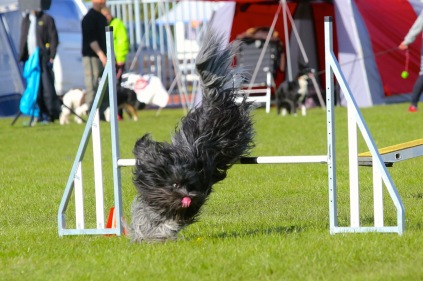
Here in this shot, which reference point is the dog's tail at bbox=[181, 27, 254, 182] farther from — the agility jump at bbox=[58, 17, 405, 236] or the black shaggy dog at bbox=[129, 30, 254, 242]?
the agility jump at bbox=[58, 17, 405, 236]

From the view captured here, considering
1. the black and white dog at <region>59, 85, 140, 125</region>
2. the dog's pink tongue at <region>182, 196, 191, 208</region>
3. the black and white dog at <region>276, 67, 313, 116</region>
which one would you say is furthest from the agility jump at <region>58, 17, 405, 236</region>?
the black and white dog at <region>276, 67, 313, 116</region>

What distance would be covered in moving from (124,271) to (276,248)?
0.85 m

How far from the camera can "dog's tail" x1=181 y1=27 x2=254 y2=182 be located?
17.3 ft

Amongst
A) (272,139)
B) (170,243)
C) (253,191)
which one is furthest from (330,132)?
(272,139)

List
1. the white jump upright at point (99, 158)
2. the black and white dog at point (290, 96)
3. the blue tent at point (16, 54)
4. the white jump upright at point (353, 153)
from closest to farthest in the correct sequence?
the white jump upright at point (353, 153), the white jump upright at point (99, 158), the black and white dog at point (290, 96), the blue tent at point (16, 54)

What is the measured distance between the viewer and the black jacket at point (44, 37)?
15.4 m

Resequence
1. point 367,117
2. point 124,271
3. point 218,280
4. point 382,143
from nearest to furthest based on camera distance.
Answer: point 218,280 < point 124,271 < point 382,143 < point 367,117

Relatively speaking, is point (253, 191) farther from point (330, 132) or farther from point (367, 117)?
point (367, 117)

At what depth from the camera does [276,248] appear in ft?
16.2

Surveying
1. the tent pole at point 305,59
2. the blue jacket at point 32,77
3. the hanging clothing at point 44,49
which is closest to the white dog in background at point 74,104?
the hanging clothing at point 44,49

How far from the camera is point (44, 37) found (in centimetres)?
1555

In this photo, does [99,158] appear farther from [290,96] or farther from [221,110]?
[290,96]

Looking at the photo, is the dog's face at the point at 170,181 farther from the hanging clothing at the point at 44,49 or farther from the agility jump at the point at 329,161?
the hanging clothing at the point at 44,49

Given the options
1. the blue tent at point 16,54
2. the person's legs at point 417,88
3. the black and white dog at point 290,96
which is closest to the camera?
the person's legs at point 417,88
